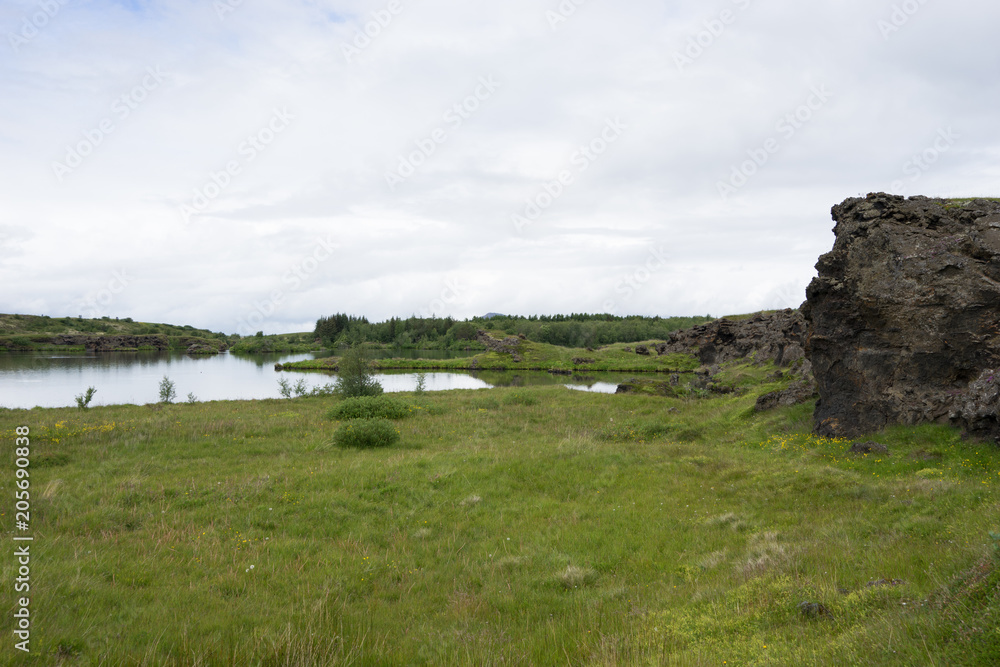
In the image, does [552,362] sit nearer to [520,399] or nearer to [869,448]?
[520,399]

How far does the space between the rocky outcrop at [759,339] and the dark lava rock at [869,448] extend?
70.7 feet

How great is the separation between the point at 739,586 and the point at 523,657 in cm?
351

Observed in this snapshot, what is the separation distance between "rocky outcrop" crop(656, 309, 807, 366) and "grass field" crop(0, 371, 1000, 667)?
25.6m

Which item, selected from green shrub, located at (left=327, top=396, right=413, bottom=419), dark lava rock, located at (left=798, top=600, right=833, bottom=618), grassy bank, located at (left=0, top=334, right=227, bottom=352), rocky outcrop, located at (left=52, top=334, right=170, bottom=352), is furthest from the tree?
rocky outcrop, located at (left=52, top=334, right=170, bottom=352)

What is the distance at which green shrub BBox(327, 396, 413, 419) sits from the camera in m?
30.1

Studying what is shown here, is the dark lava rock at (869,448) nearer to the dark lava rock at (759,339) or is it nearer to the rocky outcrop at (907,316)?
the rocky outcrop at (907,316)

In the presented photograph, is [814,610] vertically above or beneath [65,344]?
beneath

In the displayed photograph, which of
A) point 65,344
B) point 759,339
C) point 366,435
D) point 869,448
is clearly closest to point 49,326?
point 65,344

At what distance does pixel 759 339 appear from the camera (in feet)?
208

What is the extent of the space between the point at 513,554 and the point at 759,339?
62.2 meters

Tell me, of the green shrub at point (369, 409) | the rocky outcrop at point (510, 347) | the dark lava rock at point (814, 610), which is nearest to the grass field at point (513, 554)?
the dark lava rock at point (814, 610)

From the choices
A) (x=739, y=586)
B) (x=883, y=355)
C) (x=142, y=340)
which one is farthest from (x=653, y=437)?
(x=142, y=340)

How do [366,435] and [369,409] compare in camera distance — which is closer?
[366,435]

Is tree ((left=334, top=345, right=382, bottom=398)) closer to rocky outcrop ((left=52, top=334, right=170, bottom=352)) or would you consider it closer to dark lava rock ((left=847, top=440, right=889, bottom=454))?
dark lava rock ((left=847, top=440, right=889, bottom=454))
